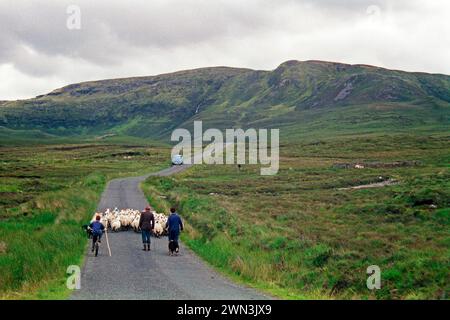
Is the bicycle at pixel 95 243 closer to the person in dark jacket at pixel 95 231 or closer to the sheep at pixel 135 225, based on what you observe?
the person in dark jacket at pixel 95 231

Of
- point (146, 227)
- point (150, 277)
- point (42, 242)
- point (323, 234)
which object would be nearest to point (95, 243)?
point (42, 242)

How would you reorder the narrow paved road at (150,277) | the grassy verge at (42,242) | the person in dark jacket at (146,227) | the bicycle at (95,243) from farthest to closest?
the person in dark jacket at (146,227) → the bicycle at (95,243) → the grassy verge at (42,242) → the narrow paved road at (150,277)

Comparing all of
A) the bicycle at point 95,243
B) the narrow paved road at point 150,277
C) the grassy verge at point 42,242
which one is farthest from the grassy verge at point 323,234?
the grassy verge at point 42,242

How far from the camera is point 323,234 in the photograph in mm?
30797

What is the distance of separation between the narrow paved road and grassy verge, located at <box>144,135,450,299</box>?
1258mm

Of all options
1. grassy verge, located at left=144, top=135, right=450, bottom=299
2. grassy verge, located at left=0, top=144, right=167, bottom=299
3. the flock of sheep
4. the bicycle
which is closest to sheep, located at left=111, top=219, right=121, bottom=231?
the flock of sheep

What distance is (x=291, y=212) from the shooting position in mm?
41438

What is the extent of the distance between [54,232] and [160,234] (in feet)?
21.3

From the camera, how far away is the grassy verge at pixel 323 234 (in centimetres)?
1823

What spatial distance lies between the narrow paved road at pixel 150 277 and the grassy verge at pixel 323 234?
4.13 ft

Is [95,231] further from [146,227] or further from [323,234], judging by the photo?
[323,234]

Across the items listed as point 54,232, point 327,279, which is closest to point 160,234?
point 54,232

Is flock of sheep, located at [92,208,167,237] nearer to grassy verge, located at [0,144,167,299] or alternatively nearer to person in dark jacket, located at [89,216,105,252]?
grassy verge, located at [0,144,167,299]

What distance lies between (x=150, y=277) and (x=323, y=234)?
14277mm
